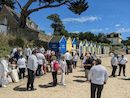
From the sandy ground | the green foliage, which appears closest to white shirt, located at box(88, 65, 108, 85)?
the sandy ground

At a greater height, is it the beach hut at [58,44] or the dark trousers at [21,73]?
the beach hut at [58,44]

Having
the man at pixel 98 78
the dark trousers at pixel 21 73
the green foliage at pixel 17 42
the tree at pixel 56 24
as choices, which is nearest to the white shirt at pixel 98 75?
the man at pixel 98 78

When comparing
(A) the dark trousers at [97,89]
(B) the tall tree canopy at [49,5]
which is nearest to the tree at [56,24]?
(B) the tall tree canopy at [49,5]

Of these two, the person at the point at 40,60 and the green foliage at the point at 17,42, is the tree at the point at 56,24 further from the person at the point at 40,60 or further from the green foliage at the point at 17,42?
the person at the point at 40,60

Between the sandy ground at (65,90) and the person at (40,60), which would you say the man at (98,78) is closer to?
the sandy ground at (65,90)

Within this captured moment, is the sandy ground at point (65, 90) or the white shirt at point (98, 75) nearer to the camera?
the white shirt at point (98, 75)

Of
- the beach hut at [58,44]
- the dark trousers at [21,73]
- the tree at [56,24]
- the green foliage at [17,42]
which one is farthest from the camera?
the tree at [56,24]

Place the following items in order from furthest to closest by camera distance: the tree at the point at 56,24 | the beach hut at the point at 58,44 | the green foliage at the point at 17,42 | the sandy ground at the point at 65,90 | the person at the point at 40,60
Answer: the tree at the point at 56,24 < the beach hut at the point at 58,44 < the green foliage at the point at 17,42 < the person at the point at 40,60 < the sandy ground at the point at 65,90

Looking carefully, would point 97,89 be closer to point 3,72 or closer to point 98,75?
point 98,75

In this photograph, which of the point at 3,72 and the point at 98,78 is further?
the point at 3,72

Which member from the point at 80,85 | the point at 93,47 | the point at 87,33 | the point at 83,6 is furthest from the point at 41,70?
the point at 87,33

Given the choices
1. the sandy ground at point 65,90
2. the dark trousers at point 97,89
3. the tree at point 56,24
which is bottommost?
the sandy ground at point 65,90

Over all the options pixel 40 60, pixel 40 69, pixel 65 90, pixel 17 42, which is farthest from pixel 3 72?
pixel 17 42

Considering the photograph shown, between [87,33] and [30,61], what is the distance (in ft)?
347
